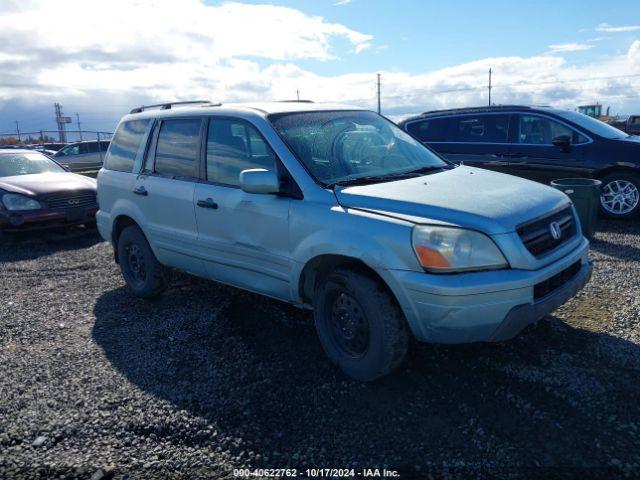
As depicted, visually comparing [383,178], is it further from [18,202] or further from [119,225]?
[18,202]

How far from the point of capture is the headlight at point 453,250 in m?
3.08

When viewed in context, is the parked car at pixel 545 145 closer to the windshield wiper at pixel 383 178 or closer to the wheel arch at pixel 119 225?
the windshield wiper at pixel 383 178

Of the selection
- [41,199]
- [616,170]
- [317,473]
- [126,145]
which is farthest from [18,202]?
[616,170]

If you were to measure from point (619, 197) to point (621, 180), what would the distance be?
26 cm

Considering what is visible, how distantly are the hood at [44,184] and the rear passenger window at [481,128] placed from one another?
6.39 metres

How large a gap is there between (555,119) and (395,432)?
6.96m

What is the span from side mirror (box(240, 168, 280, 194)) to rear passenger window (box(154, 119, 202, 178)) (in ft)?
3.38

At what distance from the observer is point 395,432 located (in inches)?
120

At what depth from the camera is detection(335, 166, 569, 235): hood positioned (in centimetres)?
317

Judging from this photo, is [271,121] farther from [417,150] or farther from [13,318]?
[13,318]

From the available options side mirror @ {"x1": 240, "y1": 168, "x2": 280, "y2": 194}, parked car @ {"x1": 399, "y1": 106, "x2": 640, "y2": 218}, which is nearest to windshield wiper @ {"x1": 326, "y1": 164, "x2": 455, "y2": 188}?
side mirror @ {"x1": 240, "y1": 168, "x2": 280, "y2": 194}

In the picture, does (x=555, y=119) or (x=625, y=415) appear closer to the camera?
(x=625, y=415)

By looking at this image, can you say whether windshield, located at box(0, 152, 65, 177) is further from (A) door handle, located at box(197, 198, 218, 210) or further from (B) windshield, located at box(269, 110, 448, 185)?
(B) windshield, located at box(269, 110, 448, 185)

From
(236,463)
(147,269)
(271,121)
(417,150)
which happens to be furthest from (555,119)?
(236,463)
